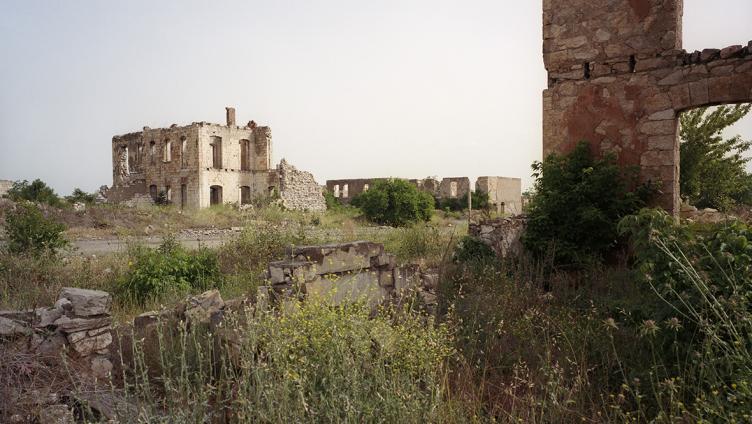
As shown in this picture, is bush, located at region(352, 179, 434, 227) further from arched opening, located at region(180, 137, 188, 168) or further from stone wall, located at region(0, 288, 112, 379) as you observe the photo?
stone wall, located at region(0, 288, 112, 379)

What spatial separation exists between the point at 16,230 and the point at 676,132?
1124 centimetres

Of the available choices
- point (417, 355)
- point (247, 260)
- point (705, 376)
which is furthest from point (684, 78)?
point (247, 260)

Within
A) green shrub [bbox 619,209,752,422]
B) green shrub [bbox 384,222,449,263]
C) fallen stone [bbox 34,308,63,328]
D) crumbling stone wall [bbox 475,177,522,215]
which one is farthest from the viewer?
crumbling stone wall [bbox 475,177,522,215]

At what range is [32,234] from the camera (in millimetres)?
9211

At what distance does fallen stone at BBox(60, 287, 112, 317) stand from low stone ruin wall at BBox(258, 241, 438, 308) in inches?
55.8

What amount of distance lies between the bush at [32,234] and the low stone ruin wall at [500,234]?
7.65 m

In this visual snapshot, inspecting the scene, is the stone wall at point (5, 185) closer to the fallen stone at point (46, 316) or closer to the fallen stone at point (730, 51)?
the fallen stone at point (46, 316)

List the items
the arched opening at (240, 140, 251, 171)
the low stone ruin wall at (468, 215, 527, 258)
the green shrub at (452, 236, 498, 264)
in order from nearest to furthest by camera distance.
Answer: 1. the green shrub at (452, 236, 498, 264)
2. the low stone ruin wall at (468, 215, 527, 258)
3. the arched opening at (240, 140, 251, 171)

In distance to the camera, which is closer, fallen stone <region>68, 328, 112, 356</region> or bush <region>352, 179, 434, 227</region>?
fallen stone <region>68, 328, 112, 356</region>

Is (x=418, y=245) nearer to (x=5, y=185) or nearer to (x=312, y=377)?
(x=312, y=377)

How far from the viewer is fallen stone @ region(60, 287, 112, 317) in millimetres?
4594

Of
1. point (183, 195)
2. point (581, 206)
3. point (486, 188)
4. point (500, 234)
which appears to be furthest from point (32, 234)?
point (486, 188)

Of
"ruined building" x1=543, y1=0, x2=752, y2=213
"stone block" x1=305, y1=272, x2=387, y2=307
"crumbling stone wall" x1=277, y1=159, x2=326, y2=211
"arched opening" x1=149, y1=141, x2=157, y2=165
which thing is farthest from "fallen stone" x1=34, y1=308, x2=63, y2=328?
"arched opening" x1=149, y1=141, x2=157, y2=165

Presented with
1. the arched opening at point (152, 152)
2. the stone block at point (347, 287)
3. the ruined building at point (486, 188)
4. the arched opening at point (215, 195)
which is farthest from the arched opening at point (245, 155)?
the stone block at point (347, 287)
